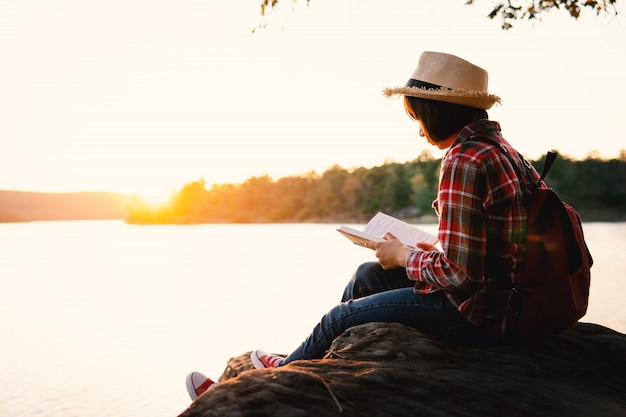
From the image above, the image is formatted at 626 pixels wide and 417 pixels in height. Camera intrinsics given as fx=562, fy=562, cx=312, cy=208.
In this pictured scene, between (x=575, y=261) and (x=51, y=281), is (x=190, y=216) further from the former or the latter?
(x=575, y=261)

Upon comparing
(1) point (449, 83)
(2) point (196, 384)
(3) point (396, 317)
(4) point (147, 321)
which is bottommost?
(4) point (147, 321)

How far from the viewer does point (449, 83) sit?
199 centimetres

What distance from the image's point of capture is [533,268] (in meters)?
1.83

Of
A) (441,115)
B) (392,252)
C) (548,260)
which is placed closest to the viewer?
(548,260)

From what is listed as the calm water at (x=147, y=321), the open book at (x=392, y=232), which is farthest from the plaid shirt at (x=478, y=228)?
the calm water at (x=147, y=321)

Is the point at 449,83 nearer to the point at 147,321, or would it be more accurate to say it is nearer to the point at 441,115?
the point at 441,115

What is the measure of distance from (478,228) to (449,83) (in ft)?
1.78

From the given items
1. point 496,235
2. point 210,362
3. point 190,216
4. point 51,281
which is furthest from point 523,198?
point 190,216

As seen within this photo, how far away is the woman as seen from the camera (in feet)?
5.90

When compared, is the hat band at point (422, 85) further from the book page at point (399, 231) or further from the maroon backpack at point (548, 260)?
the book page at point (399, 231)

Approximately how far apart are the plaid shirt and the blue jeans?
92mm

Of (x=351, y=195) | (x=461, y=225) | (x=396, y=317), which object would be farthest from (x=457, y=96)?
(x=351, y=195)

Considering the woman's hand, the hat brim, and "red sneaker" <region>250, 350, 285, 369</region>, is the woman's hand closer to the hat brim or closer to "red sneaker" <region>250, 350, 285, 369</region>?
the hat brim

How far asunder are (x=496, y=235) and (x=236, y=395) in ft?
3.17
